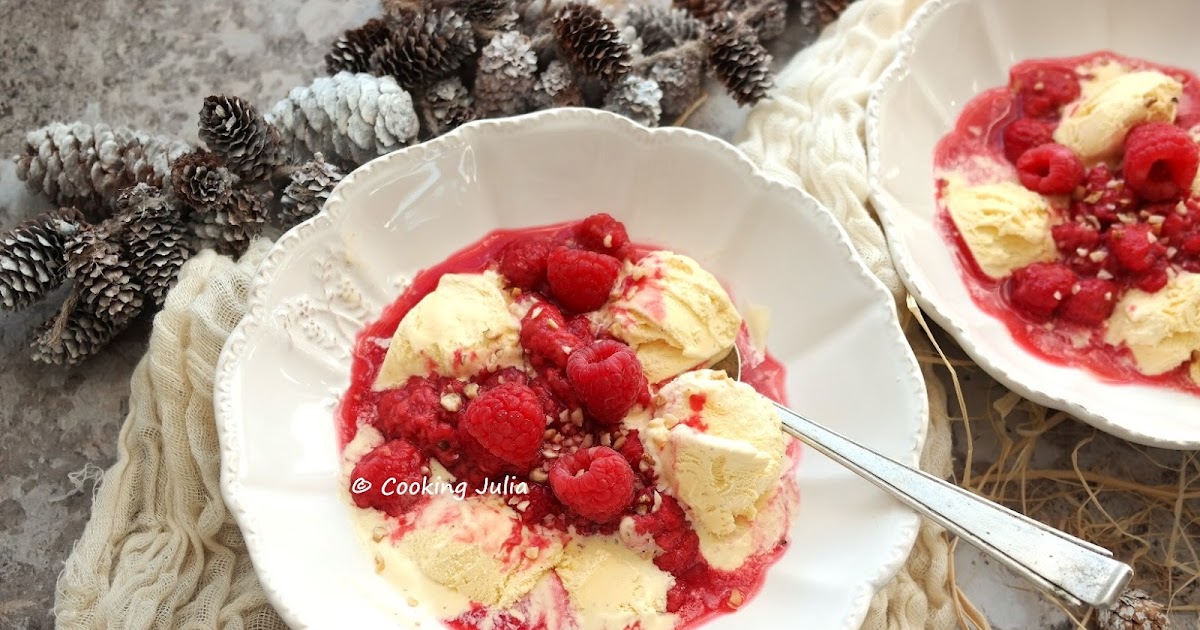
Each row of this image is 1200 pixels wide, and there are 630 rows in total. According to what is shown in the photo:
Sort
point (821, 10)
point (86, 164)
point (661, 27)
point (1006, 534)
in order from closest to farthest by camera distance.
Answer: point (1006, 534) < point (86, 164) < point (661, 27) < point (821, 10)

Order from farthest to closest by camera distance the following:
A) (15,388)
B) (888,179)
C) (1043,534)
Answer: (888,179)
(15,388)
(1043,534)

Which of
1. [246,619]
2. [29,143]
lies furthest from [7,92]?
[246,619]

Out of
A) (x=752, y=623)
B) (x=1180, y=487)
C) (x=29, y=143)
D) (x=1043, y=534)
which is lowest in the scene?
(x=1180, y=487)

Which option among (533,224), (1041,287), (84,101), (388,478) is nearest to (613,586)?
(388,478)

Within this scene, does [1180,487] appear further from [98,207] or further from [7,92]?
[7,92]

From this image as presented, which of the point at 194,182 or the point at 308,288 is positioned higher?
the point at 194,182

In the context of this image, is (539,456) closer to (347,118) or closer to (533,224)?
(533,224)

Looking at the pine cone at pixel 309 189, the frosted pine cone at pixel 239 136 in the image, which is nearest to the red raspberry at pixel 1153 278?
the pine cone at pixel 309 189

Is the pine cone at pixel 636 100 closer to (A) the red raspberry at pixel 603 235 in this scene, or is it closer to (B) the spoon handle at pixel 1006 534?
(A) the red raspberry at pixel 603 235
